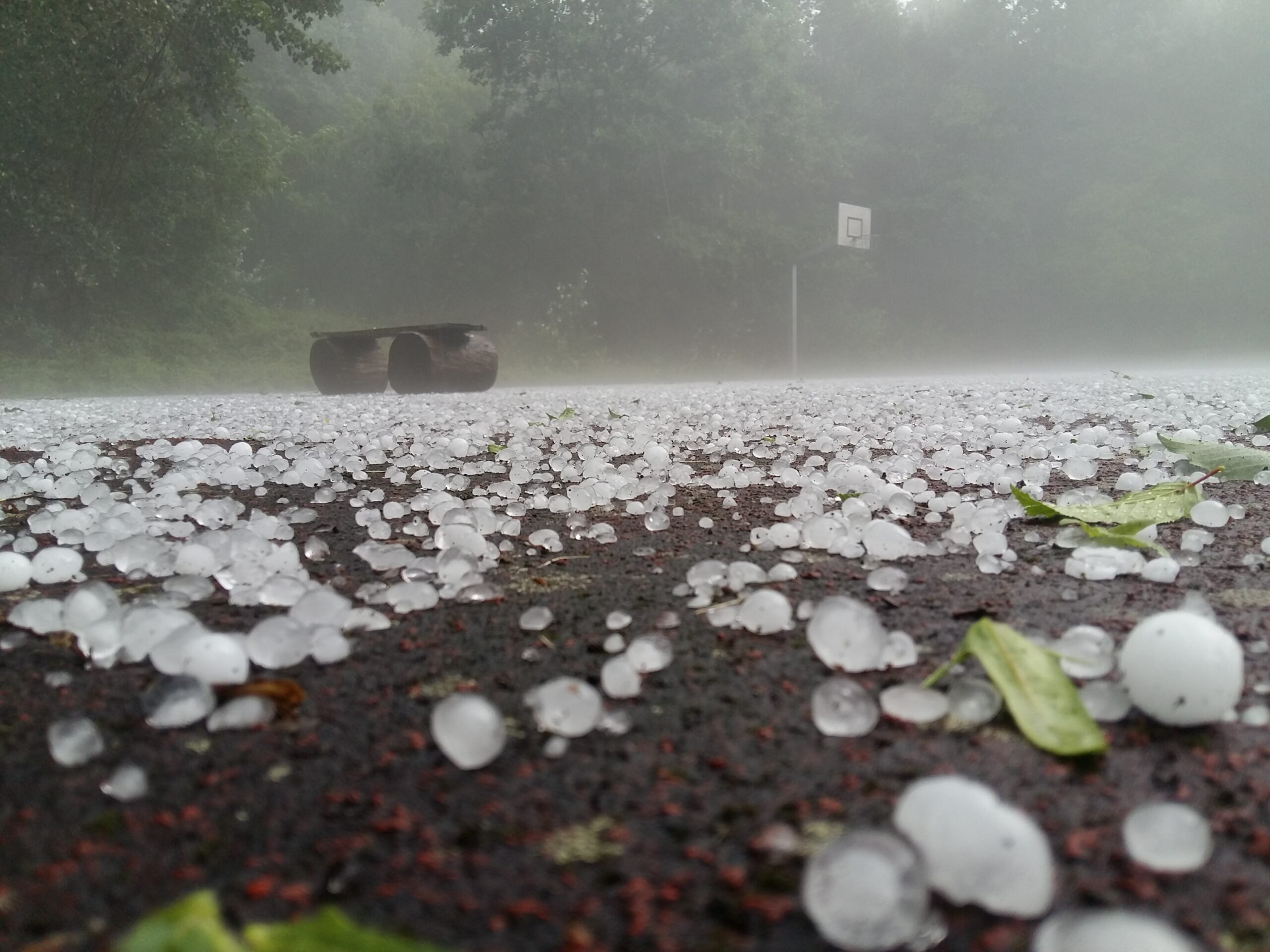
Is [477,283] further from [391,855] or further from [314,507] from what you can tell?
[391,855]

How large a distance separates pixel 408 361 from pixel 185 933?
7.15m

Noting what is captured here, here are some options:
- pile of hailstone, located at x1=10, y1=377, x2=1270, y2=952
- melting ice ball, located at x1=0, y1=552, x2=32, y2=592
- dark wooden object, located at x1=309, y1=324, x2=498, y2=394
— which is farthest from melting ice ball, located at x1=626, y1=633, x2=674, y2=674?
dark wooden object, located at x1=309, y1=324, x2=498, y2=394

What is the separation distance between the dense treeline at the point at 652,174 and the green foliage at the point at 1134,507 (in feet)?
41.3

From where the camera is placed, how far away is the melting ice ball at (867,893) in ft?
1.22

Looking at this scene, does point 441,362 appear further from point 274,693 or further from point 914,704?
point 914,704

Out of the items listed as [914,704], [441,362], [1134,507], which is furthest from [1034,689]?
[441,362]

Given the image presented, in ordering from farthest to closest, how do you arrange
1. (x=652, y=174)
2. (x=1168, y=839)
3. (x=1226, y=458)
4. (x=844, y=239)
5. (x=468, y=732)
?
(x=652, y=174) < (x=844, y=239) < (x=1226, y=458) < (x=468, y=732) < (x=1168, y=839)

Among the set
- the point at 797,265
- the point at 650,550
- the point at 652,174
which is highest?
the point at 652,174

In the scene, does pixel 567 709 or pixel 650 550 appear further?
pixel 650 550

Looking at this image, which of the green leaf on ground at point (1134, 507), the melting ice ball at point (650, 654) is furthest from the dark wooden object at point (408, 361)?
the melting ice ball at point (650, 654)

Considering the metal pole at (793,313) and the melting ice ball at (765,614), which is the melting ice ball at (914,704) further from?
the metal pole at (793,313)

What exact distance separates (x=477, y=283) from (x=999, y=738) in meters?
18.6

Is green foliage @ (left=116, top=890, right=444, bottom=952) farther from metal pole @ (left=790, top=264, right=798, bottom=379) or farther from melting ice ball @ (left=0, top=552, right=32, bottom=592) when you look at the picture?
metal pole @ (left=790, top=264, right=798, bottom=379)

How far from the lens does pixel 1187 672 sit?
567 millimetres
